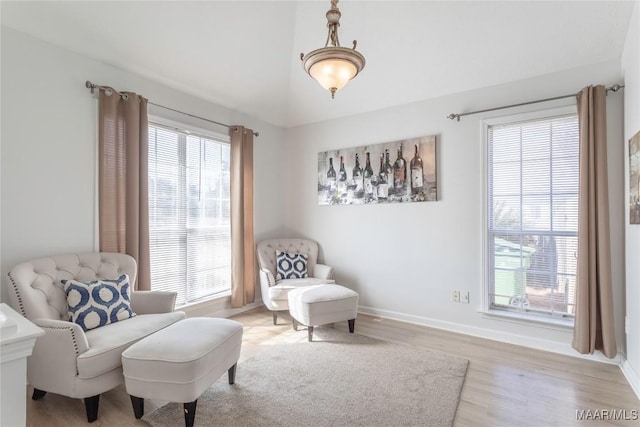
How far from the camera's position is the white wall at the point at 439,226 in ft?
9.35

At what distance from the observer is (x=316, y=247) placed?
4.34 metres

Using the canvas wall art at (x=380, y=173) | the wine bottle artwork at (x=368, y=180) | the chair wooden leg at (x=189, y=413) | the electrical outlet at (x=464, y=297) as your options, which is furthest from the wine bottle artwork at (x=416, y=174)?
the chair wooden leg at (x=189, y=413)

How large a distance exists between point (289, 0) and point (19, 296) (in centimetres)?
323

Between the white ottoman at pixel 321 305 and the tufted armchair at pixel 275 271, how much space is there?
0.88 feet

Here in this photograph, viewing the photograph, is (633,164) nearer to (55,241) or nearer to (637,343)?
(637,343)

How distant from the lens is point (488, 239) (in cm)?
327

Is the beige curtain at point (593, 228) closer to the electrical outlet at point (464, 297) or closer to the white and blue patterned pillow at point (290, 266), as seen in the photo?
the electrical outlet at point (464, 297)

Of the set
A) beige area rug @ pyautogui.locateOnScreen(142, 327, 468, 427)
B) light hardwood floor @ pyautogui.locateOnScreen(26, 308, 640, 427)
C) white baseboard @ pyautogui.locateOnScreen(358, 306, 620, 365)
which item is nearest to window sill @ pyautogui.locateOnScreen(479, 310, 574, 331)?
white baseboard @ pyautogui.locateOnScreen(358, 306, 620, 365)

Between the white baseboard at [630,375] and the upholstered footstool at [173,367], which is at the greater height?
the upholstered footstool at [173,367]

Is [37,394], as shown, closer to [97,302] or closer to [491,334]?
[97,302]

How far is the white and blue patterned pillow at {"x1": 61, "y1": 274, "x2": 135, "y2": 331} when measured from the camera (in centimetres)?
218

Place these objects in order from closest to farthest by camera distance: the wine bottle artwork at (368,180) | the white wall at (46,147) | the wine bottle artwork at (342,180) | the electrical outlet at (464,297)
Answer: the white wall at (46,147) < the electrical outlet at (464,297) < the wine bottle artwork at (368,180) < the wine bottle artwork at (342,180)

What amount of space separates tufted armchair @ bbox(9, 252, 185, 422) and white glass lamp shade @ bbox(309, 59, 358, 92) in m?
2.02

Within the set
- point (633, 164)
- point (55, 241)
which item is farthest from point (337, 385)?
point (633, 164)
